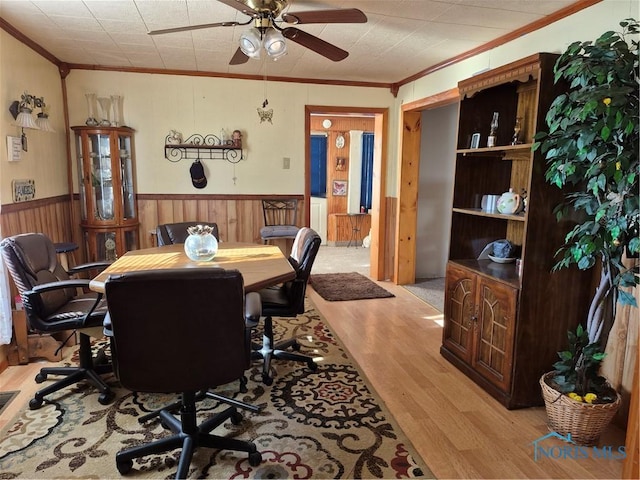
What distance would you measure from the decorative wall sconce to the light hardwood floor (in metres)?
1.77

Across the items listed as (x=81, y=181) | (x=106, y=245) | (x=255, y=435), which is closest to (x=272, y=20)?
(x=255, y=435)

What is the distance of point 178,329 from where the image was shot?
158 centimetres

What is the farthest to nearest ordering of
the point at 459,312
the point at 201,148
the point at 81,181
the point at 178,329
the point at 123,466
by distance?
the point at 201,148
the point at 81,181
the point at 459,312
the point at 123,466
the point at 178,329

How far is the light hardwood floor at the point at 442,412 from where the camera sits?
1.97 metres

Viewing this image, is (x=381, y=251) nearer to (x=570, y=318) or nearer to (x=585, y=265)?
(x=570, y=318)

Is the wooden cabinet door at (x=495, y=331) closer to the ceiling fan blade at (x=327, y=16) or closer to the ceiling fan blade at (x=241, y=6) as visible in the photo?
the ceiling fan blade at (x=327, y=16)

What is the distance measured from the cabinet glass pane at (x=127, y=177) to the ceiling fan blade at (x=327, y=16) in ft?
9.49

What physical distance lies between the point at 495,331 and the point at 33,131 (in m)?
3.89

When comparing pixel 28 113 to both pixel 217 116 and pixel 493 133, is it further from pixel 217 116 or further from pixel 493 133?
pixel 493 133

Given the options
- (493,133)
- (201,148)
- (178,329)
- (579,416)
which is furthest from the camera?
(201,148)

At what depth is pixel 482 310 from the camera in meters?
2.68

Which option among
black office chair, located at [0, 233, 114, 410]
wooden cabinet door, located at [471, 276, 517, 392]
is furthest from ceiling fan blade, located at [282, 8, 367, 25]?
black office chair, located at [0, 233, 114, 410]

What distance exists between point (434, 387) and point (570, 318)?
91cm

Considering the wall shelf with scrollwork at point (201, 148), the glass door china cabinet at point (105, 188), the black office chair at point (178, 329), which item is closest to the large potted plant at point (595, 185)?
the black office chair at point (178, 329)
